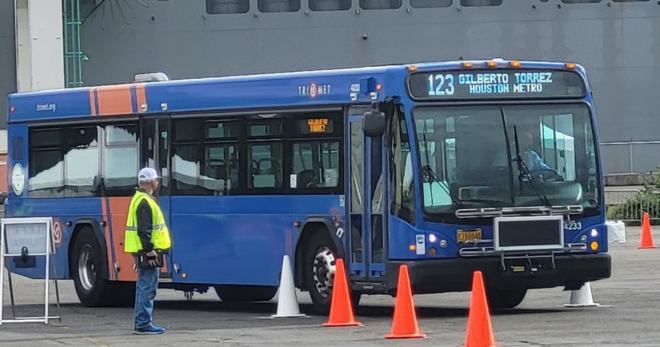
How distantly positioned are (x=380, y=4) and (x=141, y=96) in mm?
21280

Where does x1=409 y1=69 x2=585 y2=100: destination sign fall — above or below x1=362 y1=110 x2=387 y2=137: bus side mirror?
above

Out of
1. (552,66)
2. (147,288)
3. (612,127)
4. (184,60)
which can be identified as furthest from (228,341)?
(612,127)

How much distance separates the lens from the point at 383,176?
1619 centimetres

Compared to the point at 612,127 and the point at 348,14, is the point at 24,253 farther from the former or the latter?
the point at 612,127

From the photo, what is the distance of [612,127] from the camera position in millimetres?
41375

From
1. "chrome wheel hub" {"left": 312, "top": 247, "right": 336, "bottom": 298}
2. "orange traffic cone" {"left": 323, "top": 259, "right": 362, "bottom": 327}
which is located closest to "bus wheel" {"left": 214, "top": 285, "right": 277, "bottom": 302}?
"chrome wheel hub" {"left": 312, "top": 247, "right": 336, "bottom": 298}

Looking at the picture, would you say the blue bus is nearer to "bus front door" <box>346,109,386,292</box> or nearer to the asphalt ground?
"bus front door" <box>346,109,386,292</box>

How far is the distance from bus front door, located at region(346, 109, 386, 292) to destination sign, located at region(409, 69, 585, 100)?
74 centimetres

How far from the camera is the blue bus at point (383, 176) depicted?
1594 cm

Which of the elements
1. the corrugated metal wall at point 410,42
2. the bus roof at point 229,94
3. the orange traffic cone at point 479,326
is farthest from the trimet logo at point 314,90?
the corrugated metal wall at point 410,42

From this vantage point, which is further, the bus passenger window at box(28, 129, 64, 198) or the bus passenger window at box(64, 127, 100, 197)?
the bus passenger window at box(28, 129, 64, 198)

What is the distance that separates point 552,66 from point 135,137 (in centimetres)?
563

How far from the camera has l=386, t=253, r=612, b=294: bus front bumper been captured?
15.7 m

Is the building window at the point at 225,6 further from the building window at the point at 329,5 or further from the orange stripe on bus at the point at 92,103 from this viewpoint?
the orange stripe on bus at the point at 92,103
